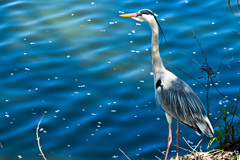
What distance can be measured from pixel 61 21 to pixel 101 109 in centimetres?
296

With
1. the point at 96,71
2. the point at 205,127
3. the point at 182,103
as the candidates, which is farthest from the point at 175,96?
the point at 96,71

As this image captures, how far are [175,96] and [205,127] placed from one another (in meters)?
0.54

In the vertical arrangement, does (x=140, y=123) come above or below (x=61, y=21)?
below

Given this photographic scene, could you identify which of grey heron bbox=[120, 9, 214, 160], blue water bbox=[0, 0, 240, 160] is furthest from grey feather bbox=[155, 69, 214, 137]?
blue water bbox=[0, 0, 240, 160]

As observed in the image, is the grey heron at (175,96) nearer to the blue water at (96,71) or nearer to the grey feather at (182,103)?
the grey feather at (182,103)

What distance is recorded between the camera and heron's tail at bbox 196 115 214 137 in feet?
20.5

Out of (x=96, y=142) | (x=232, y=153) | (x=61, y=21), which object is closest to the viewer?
(x=232, y=153)

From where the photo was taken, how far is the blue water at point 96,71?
7.93 metres

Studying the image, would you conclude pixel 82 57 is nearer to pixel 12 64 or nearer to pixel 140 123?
pixel 12 64

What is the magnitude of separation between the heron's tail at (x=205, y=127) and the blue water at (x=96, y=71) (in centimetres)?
120

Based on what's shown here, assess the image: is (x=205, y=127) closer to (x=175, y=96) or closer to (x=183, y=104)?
(x=183, y=104)

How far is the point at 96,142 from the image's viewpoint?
25.9 ft

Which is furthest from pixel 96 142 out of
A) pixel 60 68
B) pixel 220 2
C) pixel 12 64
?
pixel 220 2

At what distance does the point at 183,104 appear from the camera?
6.45 meters
